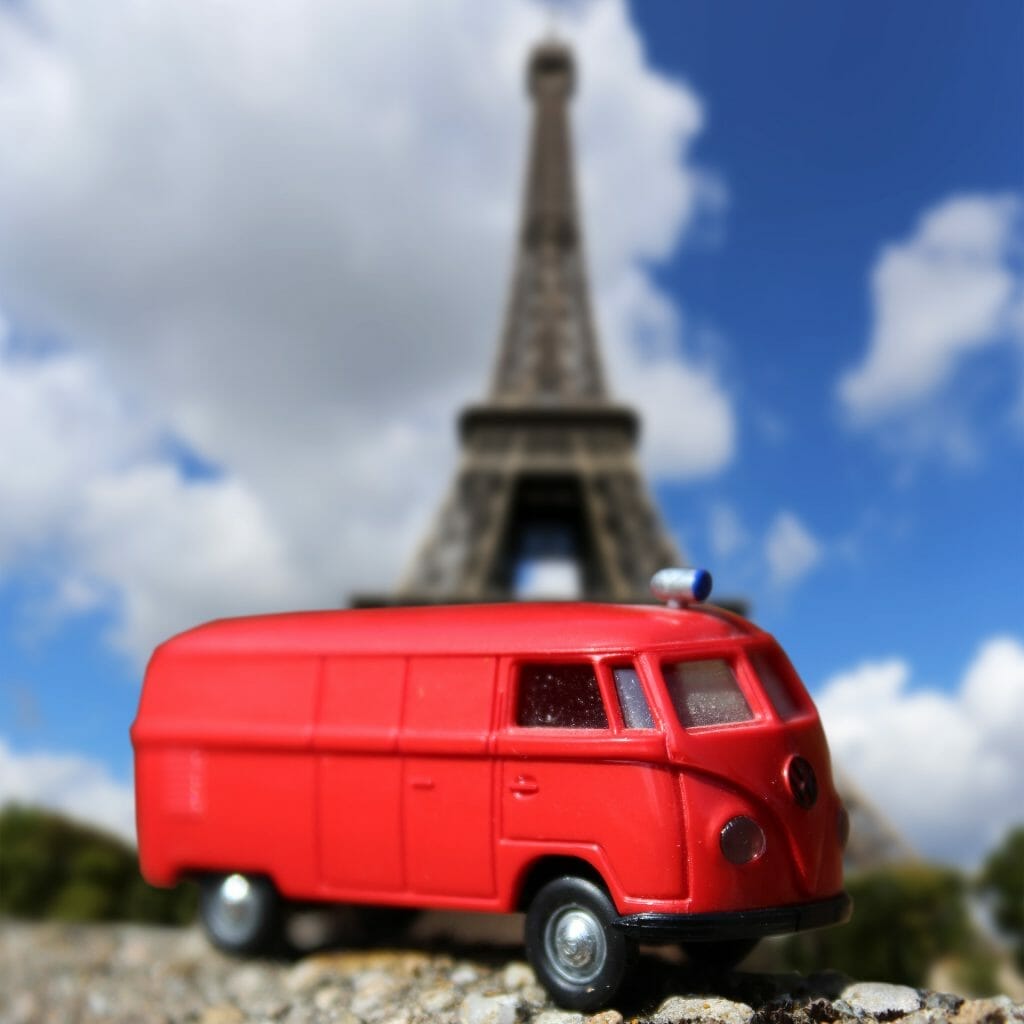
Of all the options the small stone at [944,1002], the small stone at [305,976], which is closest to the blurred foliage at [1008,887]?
the small stone at [944,1002]

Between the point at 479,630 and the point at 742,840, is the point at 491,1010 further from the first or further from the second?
the point at 479,630

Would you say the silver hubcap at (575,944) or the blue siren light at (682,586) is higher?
the blue siren light at (682,586)

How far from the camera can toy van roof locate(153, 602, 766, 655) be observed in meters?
4.52

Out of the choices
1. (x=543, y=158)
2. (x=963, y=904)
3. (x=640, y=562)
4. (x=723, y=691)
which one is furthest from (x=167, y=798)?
(x=543, y=158)

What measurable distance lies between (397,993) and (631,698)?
194cm

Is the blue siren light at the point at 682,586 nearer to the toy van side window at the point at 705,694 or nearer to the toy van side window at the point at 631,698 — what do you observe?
the toy van side window at the point at 705,694

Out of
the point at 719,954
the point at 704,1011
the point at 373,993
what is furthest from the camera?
the point at 373,993

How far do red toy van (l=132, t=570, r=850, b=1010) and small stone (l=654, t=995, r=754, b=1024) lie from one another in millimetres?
236

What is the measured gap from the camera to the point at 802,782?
438cm

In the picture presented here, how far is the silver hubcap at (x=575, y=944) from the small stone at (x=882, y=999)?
1.09 m

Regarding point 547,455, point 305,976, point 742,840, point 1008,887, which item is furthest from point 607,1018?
point 547,455

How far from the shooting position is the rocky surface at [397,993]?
14.3 feet

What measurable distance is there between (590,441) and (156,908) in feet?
53.9

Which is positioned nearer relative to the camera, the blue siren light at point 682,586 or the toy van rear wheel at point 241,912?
the blue siren light at point 682,586
